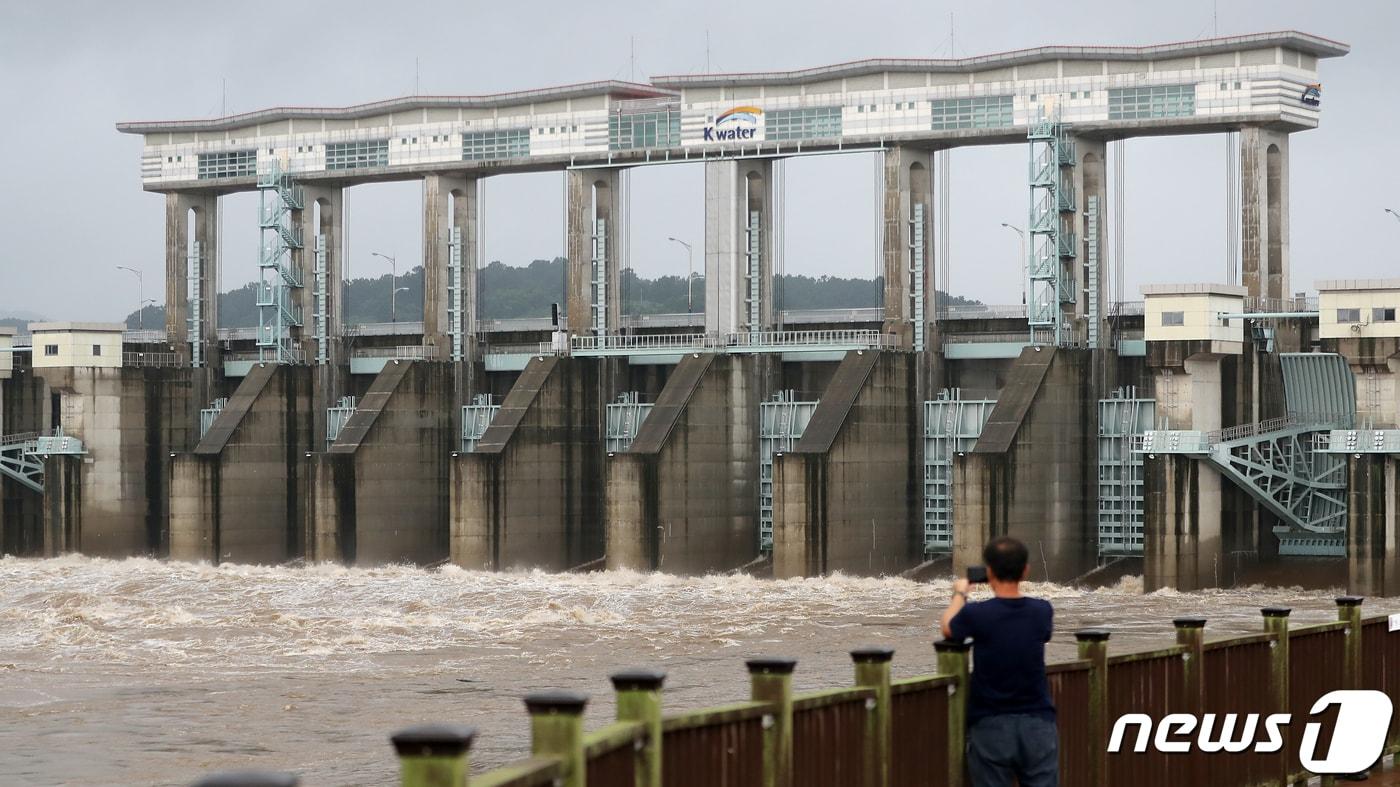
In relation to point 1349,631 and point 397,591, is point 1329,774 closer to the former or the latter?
point 1349,631

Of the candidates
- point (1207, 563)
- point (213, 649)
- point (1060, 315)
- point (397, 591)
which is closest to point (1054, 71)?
point (1060, 315)

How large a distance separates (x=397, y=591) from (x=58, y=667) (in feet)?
52.3

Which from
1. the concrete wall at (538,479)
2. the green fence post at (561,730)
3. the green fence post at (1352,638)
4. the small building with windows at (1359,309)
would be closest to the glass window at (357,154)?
the concrete wall at (538,479)

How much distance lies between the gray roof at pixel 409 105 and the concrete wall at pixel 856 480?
37.7 ft

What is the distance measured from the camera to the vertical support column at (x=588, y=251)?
177ft

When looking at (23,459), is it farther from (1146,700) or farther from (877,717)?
(877,717)

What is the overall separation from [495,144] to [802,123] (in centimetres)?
994

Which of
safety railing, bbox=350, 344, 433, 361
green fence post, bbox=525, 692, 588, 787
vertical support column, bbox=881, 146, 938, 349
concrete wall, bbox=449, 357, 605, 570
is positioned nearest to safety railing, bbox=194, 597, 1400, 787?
green fence post, bbox=525, 692, 588, 787

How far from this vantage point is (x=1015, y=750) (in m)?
8.41

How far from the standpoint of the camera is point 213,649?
33.7 meters

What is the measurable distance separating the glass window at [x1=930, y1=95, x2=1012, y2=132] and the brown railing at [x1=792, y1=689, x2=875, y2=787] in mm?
40834

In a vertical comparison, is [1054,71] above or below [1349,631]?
above

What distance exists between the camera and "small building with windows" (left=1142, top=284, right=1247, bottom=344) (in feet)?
138
